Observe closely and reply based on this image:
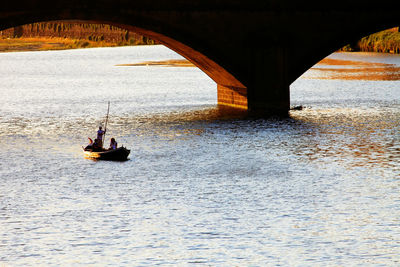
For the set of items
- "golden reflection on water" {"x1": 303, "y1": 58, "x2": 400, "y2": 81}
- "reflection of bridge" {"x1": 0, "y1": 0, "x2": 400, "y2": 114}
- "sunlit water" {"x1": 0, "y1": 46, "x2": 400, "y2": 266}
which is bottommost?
"sunlit water" {"x1": 0, "y1": 46, "x2": 400, "y2": 266}

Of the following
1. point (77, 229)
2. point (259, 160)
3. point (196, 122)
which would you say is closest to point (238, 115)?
point (196, 122)

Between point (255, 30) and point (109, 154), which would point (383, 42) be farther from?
point (109, 154)

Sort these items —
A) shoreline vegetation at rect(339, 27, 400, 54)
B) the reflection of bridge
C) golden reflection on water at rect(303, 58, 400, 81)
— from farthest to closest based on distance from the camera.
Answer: shoreline vegetation at rect(339, 27, 400, 54)
golden reflection on water at rect(303, 58, 400, 81)
the reflection of bridge

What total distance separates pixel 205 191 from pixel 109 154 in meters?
8.81

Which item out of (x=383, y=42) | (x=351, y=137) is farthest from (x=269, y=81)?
(x=383, y=42)

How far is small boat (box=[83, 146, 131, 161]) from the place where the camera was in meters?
39.9

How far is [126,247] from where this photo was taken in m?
25.4

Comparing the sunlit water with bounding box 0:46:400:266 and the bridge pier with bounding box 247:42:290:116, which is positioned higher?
the bridge pier with bounding box 247:42:290:116

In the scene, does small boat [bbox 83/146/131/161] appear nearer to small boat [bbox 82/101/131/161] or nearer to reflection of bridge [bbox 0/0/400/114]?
small boat [bbox 82/101/131/161]

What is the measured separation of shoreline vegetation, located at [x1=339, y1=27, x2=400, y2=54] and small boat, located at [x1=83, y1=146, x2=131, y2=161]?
13115 cm

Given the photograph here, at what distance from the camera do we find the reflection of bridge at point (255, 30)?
52.2 metres

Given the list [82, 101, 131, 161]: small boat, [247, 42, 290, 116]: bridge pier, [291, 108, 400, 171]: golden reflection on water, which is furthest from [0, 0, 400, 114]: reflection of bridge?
[82, 101, 131, 161]: small boat

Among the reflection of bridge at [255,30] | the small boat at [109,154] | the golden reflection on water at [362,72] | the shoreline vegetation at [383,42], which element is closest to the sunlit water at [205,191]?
the small boat at [109,154]

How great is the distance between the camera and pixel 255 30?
181 ft
